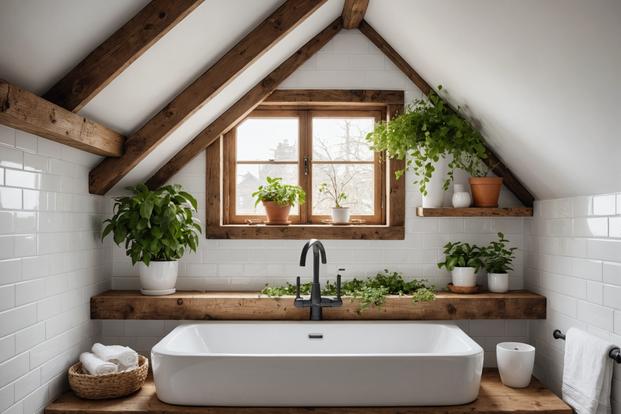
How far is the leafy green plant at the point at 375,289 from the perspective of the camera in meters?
3.11

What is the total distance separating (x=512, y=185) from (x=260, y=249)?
5.51 ft

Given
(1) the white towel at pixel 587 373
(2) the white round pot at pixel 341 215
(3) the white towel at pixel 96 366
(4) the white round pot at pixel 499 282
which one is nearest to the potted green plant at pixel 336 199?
(2) the white round pot at pixel 341 215

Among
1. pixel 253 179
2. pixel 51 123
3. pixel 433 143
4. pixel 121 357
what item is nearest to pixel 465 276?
pixel 433 143

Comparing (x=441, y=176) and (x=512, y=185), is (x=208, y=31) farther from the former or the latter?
(x=512, y=185)

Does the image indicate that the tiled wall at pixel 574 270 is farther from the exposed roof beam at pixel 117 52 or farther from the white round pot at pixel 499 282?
the exposed roof beam at pixel 117 52

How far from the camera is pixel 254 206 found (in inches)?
143

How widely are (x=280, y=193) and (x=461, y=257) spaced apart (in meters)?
1.21

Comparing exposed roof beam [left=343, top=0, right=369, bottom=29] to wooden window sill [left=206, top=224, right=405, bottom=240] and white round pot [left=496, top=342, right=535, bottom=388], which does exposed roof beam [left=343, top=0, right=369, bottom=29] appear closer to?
wooden window sill [left=206, top=224, right=405, bottom=240]

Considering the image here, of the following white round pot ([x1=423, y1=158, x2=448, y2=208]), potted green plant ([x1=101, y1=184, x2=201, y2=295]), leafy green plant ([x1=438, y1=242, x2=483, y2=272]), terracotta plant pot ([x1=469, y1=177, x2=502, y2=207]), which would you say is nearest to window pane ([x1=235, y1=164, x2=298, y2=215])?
potted green plant ([x1=101, y1=184, x2=201, y2=295])

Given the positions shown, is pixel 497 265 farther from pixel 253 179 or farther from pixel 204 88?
pixel 204 88

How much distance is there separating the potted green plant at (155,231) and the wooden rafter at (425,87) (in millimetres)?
1585

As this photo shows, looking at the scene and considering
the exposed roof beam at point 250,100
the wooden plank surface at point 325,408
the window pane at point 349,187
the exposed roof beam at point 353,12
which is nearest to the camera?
the wooden plank surface at point 325,408

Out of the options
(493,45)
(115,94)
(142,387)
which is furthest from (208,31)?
(142,387)

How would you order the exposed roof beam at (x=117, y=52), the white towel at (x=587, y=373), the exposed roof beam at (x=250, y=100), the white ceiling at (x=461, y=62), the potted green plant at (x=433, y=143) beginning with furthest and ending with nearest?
the exposed roof beam at (x=250, y=100) < the potted green plant at (x=433, y=143) < the white towel at (x=587, y=373) < the exposed roof beam at (x=117, y=52) < the white ceiling at (x=461, y=62)
